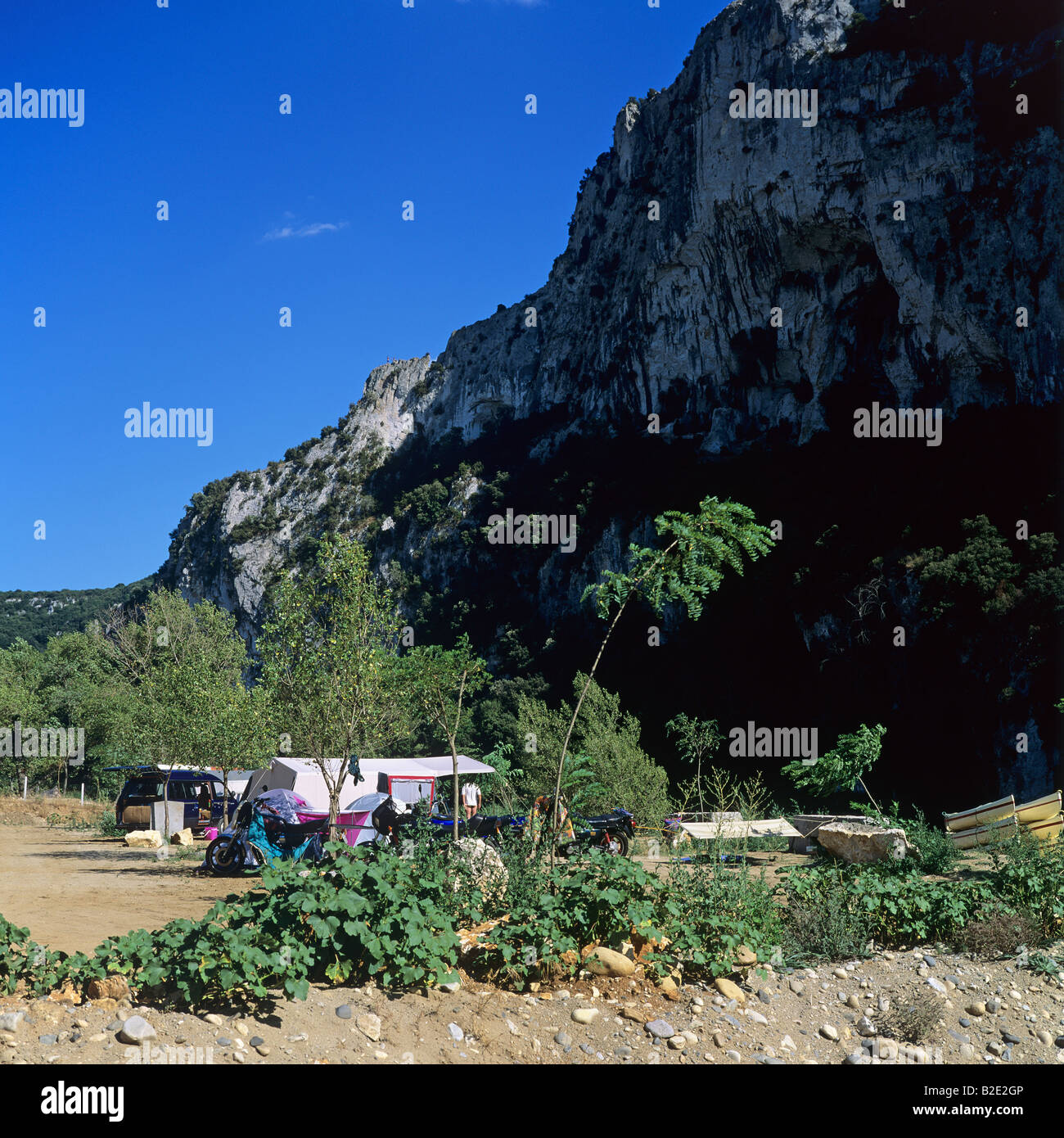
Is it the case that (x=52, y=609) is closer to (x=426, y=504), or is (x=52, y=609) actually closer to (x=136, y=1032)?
(x=426, y=504)

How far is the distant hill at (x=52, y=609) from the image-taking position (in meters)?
91.8

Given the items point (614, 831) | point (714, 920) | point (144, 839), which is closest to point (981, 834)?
point (614, 831)

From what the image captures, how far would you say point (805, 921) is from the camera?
693cm

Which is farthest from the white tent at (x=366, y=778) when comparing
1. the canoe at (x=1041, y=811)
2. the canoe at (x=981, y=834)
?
the canoe at (x=1041, y=811)

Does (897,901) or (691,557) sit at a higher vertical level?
(691,557)

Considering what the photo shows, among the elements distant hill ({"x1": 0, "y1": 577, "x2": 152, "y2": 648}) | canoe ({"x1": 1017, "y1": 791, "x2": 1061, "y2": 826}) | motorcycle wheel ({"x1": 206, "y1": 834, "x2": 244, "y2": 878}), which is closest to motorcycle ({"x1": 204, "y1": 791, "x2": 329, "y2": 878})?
motorcycle wheel ({"x1": 206, "y1": 834, "x2": 244, "y2": 878})

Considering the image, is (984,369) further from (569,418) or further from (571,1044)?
(571,1044)

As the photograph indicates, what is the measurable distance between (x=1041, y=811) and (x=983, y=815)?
3.25ft

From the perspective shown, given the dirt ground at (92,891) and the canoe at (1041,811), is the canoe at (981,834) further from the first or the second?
the dirt ground at (92,891)

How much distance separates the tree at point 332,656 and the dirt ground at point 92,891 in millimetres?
3148

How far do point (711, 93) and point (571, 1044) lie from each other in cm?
5588

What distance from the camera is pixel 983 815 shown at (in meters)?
15.2

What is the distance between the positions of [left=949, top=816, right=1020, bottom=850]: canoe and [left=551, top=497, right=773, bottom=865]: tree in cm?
732

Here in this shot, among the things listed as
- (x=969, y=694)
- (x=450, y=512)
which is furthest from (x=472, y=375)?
(x=969, y=694)
